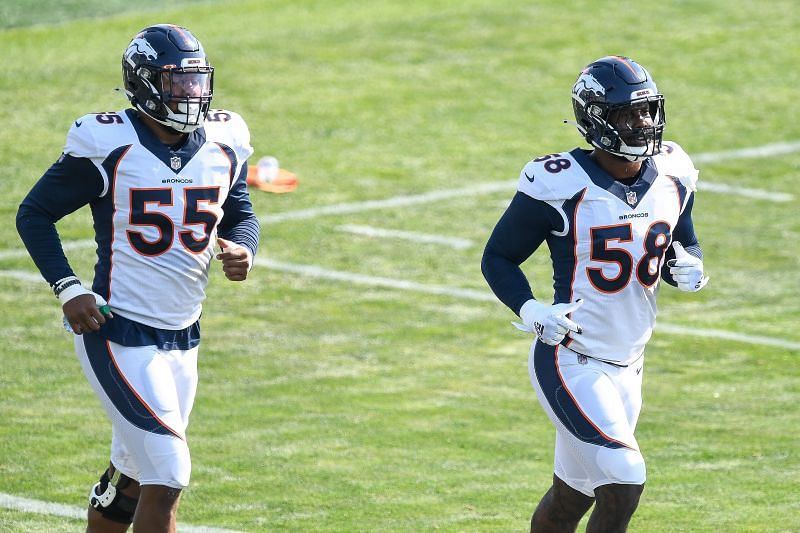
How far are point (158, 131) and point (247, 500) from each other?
250 cm

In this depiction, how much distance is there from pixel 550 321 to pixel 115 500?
201 centimetres

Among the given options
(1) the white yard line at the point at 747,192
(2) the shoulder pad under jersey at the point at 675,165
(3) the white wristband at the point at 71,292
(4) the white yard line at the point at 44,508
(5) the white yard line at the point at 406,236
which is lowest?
(1) the white yard line at the point at 747,192

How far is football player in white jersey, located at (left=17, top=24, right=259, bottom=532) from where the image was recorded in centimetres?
654

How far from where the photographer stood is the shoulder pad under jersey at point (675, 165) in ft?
22.6

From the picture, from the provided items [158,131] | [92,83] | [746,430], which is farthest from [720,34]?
[158,131]

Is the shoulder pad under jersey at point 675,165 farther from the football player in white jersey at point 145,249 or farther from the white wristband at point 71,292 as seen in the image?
the white wristband at point 71,292

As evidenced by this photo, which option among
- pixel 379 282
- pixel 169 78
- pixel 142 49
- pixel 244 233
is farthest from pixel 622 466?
pixel 379 282

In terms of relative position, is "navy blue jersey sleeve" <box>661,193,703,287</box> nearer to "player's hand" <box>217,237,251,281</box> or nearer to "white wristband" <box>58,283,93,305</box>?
"player's hand" <box>217,237,251,281</box>

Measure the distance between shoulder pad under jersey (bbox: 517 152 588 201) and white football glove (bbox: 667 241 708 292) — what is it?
0.58m

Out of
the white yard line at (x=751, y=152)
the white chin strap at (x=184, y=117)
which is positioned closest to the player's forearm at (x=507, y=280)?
the white chin strap at (x=184, y=117)

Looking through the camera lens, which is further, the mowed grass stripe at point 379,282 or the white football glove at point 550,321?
the mowed grass stripe at point 379,282

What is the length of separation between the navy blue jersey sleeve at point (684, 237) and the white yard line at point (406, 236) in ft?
25.7

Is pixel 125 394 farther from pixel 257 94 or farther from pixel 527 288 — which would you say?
pixel 257 94

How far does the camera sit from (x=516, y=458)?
9445 millimetres
